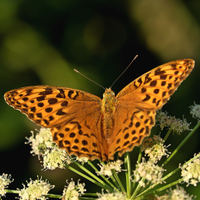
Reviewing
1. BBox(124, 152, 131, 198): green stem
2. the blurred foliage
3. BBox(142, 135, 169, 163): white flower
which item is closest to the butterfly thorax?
BBox(124, 152, 131, 198): green stem

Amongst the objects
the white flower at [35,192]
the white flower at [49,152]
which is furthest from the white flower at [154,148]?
the white flower at [35,192]

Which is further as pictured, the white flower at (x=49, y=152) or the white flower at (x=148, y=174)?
the white flower at (x=49, y=152)

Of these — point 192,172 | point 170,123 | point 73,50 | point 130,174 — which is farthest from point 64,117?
point 73,50

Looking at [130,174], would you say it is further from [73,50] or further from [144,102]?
[73,50]

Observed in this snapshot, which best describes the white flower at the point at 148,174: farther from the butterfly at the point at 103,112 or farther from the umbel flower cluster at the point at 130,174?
the butterfly at the point at 103,112

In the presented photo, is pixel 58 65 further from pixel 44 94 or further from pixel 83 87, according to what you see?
pixel 44 94

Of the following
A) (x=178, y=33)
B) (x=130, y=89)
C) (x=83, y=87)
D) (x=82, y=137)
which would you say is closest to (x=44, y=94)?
(x=82, y=137)

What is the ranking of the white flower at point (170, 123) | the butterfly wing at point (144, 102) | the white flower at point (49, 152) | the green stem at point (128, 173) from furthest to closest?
the white flower at point (170, 123), the white flower at point (49, 152), the green stem at point (128, 173), the butterfly wing at point (144, 102)

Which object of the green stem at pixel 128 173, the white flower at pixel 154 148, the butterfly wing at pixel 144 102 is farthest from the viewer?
the white flower at pixel 154 148
